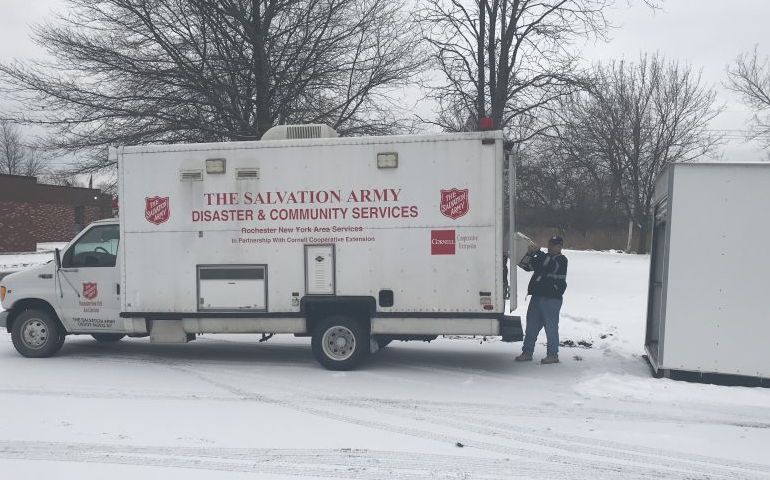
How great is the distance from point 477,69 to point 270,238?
33.2ft

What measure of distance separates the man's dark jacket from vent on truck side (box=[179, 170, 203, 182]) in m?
4.41

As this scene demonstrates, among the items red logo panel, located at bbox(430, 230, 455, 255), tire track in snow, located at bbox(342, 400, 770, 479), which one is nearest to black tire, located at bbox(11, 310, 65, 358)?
red logo panel, located at bbox(430, 230, 455, 255)

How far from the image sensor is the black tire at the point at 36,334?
9172 mm

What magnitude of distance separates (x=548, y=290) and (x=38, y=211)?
144 feet

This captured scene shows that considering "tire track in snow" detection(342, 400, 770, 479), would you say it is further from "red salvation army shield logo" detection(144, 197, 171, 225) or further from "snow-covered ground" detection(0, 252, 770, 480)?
"red salvation army shield logo" detection(144, 197, 171, 225)

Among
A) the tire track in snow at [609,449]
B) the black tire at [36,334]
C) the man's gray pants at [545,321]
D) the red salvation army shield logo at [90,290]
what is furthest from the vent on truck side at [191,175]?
the man's gray pants at [545,321]

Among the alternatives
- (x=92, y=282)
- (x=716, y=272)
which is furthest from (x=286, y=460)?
(x=716, y=272)

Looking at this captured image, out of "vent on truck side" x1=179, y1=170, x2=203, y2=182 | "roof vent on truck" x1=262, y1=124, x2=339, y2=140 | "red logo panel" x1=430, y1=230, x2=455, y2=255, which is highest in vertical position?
"roof vent on truck" x1=262, y1=124, x2=339, y2=140

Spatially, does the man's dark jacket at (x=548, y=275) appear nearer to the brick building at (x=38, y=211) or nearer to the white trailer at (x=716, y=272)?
the white trailer at (x=716, y=272)

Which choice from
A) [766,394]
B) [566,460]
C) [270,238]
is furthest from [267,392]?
[766,394]

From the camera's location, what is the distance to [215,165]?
8.38m

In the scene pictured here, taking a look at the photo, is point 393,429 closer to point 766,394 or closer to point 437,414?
A: point 437,414

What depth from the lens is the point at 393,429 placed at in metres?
6.09

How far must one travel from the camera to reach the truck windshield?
29.7 feet
